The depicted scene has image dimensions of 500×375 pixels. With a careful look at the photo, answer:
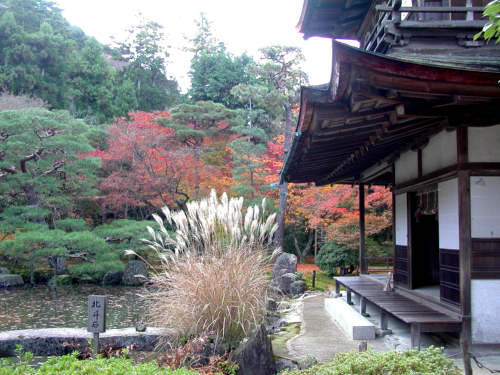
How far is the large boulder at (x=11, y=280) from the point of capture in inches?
482

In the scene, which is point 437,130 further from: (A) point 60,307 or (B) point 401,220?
(A) point 60,307

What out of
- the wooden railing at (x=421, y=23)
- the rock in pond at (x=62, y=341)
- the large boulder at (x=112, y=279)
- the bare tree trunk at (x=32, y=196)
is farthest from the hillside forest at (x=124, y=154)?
the wooden railing at (x=421, y=23)

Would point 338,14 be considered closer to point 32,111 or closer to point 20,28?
point 32,111

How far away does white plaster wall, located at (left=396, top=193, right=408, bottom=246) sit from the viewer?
18.7 ft

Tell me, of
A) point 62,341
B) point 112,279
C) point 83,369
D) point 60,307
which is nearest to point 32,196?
point 112,279

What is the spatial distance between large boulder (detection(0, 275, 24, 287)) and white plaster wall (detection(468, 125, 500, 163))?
43.0 ft

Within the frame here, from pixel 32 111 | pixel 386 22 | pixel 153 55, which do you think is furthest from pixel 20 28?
pixel 386 22

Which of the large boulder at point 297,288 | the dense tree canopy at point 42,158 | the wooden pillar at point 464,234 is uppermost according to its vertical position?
the dense tree canopy at point 42,158

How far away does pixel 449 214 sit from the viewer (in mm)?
4020

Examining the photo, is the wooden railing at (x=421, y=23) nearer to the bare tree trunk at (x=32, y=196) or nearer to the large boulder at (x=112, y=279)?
the large boulder at (x=112, y=279)

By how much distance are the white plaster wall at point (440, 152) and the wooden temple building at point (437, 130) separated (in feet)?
0.04

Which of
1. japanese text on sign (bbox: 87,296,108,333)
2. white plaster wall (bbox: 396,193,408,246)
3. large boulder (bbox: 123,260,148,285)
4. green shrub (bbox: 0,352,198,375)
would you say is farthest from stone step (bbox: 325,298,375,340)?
large boulder (bbox: 123,260,148,285)

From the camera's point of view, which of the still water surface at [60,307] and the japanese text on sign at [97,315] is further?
the still water surface at [60,307]

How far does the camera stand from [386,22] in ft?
12.4
